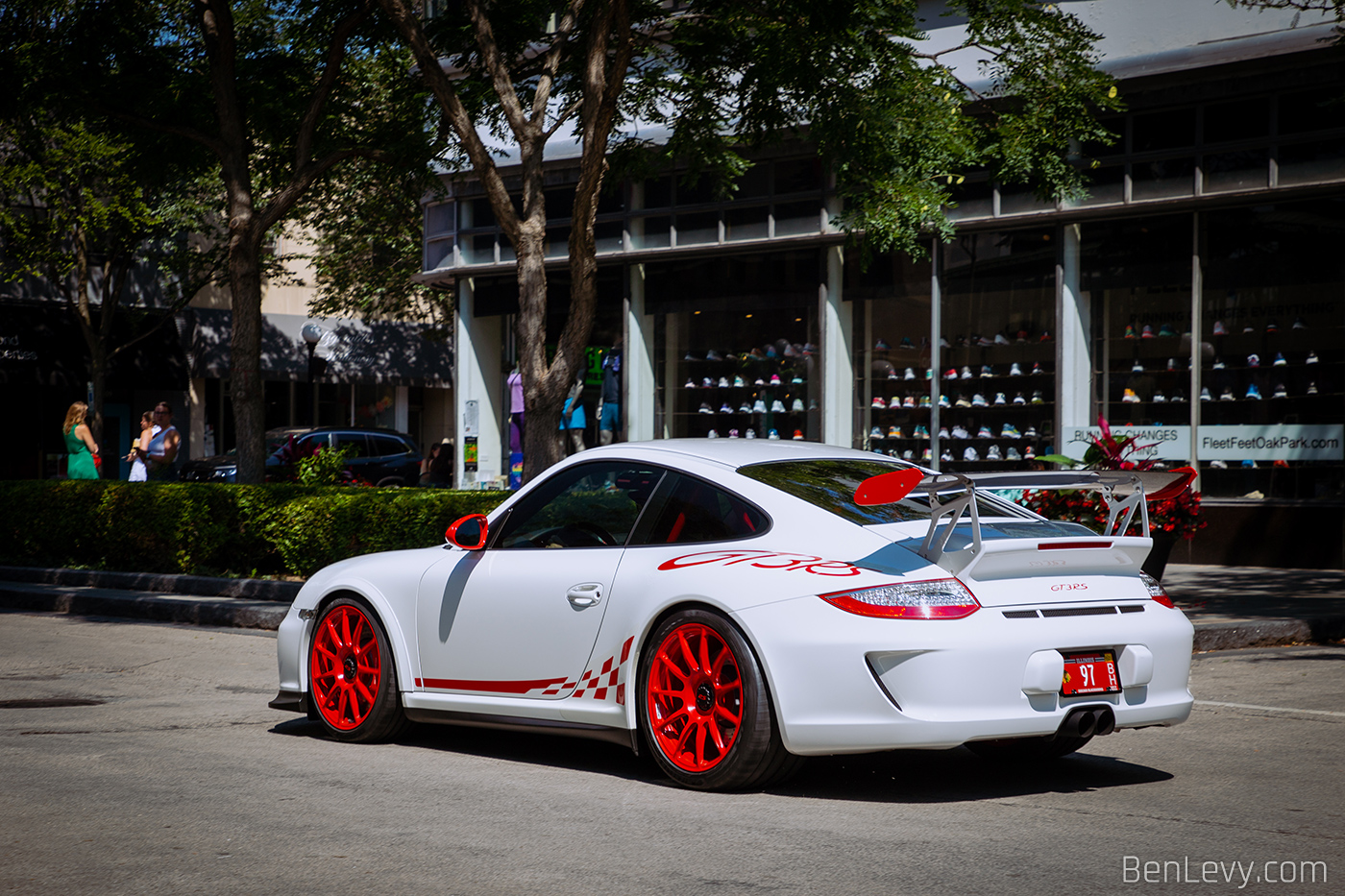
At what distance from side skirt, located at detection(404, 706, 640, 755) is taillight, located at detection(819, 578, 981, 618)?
1170mm

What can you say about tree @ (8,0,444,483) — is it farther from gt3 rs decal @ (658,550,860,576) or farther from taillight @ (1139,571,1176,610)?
taillight @ (1139,571,1176,610)

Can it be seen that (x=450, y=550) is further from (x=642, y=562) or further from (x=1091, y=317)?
(x=1091, y=317)

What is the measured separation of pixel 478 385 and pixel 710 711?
18794 millimetres

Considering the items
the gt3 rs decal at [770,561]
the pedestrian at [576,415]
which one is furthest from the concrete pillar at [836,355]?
the gt3 rs decal at [770,561]

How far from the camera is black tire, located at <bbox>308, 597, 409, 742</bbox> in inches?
256

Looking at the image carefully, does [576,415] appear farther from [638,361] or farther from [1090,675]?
[1090,675]

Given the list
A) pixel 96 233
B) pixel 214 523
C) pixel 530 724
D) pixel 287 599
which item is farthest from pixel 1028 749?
pixel 96 233

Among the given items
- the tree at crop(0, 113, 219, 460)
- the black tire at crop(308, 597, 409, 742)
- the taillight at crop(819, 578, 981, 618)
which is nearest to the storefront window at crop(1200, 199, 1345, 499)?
the taillight at crop(819, 578, 981, 618)

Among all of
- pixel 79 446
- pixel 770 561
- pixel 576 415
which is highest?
pixel 576 415

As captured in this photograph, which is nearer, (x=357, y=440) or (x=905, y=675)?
(x=905, y=675)

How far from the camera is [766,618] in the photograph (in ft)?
16.9

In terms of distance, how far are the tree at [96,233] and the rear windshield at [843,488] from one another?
20.4 m

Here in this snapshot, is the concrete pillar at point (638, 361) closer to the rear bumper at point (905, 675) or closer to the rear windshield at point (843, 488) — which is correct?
the rear windshield at point (843, 488)

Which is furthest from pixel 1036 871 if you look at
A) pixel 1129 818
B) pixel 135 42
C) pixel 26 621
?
pixel 135 42
